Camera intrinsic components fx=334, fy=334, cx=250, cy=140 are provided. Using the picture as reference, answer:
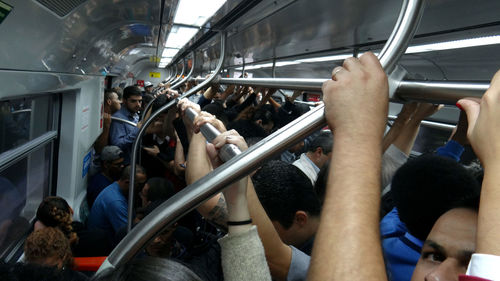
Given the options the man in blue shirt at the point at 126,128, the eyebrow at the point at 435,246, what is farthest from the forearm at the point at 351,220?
the man in blue shirt at the point at 126,128

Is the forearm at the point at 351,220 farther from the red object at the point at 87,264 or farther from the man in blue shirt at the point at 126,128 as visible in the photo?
the man in blue shirt at the point at 126,128

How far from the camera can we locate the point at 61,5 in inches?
71.7

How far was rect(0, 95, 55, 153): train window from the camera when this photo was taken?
2.05 m

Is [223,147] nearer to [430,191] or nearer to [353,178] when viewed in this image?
[353,178]

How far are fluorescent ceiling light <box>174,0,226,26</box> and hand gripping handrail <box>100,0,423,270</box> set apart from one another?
1.46 metres

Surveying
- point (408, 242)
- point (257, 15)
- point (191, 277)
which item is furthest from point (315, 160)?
point (191, 277)

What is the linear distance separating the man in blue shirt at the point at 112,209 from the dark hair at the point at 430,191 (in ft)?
7.12

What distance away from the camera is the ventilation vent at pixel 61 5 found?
5.50ft

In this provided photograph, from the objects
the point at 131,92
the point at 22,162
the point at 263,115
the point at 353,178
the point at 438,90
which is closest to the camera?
the point at 353,178

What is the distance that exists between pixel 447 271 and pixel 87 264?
2.17 metres

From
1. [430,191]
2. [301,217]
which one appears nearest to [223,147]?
[301,217]

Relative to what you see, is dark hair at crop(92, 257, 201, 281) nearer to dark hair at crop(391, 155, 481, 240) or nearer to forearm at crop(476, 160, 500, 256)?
forearm at crop(476, 160, 500, 256)

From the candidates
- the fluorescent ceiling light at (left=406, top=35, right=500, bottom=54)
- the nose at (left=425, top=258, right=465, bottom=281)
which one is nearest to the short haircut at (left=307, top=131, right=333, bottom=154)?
the fluorescent ceiling light at (left=406, top=35, right=500, bottom=54)

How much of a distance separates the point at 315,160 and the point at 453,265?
6.49ft
